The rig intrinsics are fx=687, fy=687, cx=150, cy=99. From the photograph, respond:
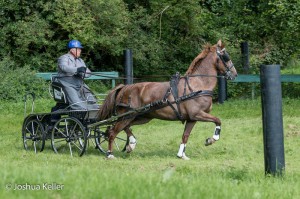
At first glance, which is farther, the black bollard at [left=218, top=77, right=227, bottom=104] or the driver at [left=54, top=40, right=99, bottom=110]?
the black bollard at [left=218, top=77, right=227, bottom=104]

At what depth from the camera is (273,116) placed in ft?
25.7

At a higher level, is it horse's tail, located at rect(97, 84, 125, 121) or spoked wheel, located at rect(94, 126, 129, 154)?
horse's tail, located at rect(97, 84, 125, 121)

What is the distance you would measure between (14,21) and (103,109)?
12.0 meters

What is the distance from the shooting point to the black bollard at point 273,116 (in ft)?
25.7

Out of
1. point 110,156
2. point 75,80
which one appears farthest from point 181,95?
point 75,80

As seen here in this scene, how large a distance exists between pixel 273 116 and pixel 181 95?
14.0 ft

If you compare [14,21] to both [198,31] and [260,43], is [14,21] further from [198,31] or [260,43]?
[260,43]

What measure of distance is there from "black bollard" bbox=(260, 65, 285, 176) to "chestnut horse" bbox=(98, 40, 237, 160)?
382 cm

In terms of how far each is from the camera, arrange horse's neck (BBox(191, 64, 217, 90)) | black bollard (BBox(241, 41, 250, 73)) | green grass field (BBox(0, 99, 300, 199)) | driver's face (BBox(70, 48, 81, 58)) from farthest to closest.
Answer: black bollard (BBox(241, 41, 250, 73)), driver's face (BBox(70, 48, 81, 58)), horse's neck (BBox(191, 64, 217, 90)), green grass field (BBox(0, 99, 300, 199))

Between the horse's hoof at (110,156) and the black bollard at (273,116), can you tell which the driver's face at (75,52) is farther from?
the black bollard at (273,116)

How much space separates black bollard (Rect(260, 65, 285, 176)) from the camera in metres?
7.83

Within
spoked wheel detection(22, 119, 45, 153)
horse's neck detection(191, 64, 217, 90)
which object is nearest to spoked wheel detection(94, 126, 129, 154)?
spoked wheel detection(22, 119, 45, 153)

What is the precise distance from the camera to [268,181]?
756 cm

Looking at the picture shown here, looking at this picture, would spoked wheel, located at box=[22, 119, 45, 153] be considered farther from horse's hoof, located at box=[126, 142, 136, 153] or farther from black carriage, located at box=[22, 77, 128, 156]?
horse's hoof, located at box=[126, 142, 136, 153]
